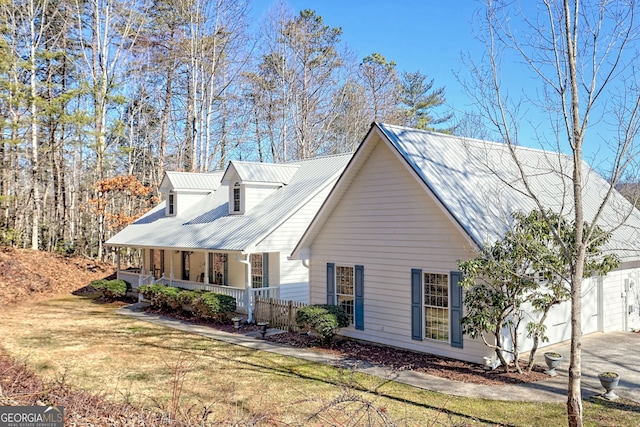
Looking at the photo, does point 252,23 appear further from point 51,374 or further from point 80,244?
point 51,374

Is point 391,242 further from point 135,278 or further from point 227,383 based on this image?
point 135,278

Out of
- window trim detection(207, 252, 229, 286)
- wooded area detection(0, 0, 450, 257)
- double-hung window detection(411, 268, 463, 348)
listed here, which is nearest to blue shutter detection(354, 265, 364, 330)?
double-hung window detection(411, 268, 463, 348)

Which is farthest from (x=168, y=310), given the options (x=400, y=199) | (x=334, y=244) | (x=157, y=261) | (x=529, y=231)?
(x=529, y=231)

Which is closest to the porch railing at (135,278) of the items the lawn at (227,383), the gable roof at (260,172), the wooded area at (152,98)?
the wooded area at (152,98)

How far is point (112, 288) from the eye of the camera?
962 inches

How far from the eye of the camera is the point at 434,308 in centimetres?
1279

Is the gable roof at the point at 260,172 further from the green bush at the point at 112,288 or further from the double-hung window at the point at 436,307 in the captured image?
the double-hung window at the point at 436,307

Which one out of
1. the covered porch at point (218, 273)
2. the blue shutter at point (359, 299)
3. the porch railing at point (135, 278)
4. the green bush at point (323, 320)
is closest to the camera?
the green bush at point (323, 320)

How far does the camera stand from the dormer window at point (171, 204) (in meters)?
26.5

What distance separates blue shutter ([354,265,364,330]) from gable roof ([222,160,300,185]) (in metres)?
8.61

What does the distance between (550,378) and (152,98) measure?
121ft

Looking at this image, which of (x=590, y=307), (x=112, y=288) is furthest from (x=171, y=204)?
(x=590, y=307)

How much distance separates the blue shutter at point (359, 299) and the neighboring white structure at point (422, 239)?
30 mm

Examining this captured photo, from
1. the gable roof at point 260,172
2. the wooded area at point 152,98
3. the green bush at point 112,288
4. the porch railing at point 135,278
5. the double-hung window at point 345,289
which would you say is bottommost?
the green bush at point 112,288
